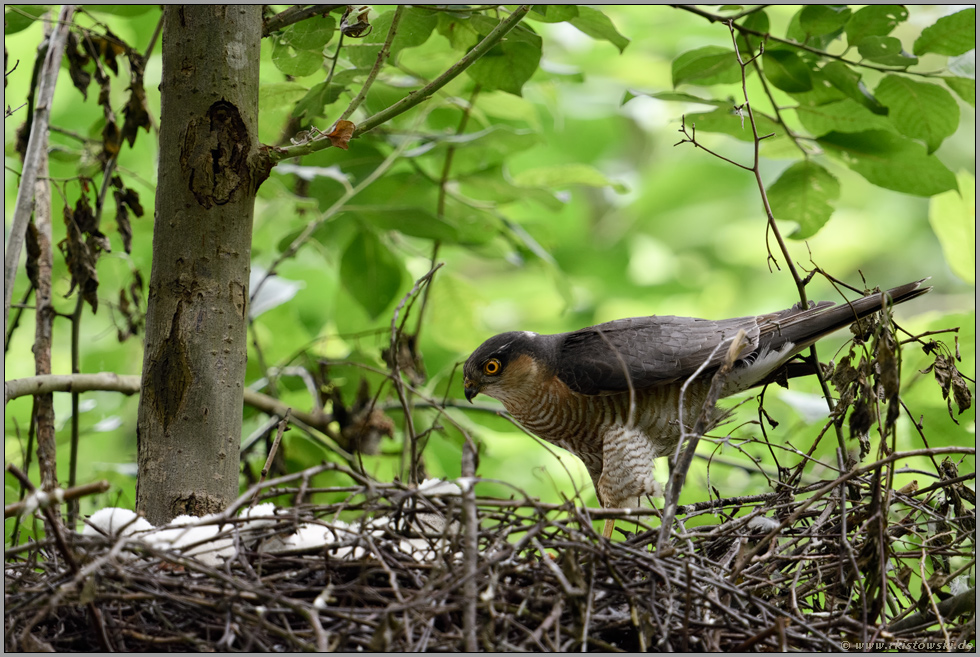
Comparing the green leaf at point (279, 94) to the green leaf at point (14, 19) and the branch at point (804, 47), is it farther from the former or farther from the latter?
the branch at point (804, 47)

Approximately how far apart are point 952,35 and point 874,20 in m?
0.27

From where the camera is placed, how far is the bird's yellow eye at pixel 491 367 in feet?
11.4

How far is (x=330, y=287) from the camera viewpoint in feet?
16.4

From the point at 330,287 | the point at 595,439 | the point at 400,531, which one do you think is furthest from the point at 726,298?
the point at 400,531

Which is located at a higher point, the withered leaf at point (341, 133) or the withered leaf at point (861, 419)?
the withered leaf at point (341, 133)

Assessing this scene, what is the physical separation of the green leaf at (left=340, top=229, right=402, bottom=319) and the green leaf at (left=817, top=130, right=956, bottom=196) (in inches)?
76.0

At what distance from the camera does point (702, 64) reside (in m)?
2.93

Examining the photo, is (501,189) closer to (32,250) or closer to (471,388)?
(471,388)

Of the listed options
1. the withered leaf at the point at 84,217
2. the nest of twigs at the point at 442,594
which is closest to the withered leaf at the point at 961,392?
the nest of twigs at the point at 442,594

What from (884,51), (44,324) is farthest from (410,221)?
(884,51)

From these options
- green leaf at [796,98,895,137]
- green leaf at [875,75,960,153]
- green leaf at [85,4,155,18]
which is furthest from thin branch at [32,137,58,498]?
green leaf at [875,75,960,153]

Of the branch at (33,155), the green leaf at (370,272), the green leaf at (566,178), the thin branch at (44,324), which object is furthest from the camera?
the green leaf at (566,178)

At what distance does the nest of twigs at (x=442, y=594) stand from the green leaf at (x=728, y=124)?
5.06ft

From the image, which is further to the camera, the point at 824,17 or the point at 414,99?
the point at 824,17
